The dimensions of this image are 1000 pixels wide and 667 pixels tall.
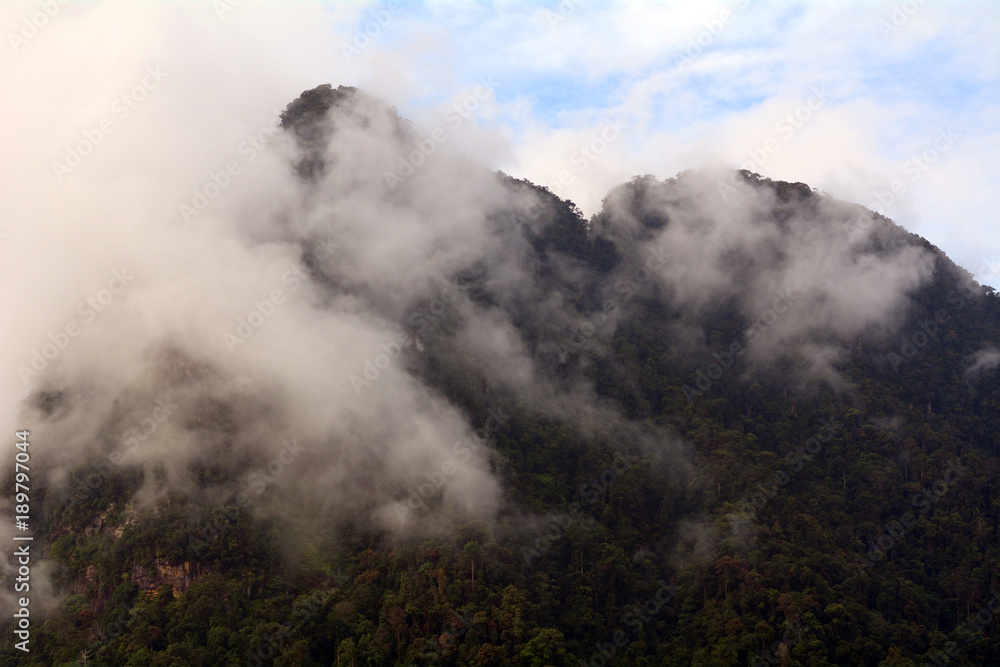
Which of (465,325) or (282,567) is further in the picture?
(465,325)

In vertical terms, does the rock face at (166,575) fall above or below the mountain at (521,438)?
below

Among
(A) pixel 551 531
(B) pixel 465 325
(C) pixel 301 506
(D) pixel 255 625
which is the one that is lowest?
(D) pixel 255 625

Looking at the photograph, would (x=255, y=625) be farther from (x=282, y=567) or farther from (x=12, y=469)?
(x=12, y=469)

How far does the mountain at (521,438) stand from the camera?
81.2m

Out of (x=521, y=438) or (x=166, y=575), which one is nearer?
(x=166, y=575)

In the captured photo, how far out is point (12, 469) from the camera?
321ft

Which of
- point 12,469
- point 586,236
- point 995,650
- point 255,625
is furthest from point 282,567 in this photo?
point 586,236

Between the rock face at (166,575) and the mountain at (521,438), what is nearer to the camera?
the mountain at (521,438)

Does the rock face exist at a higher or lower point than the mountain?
lower

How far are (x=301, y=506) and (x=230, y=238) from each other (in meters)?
32.7

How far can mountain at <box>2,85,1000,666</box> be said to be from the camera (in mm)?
81188

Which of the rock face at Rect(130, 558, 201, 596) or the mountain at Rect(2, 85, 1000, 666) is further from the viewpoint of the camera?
the rock face at Rect(130, 558, 201, 596)

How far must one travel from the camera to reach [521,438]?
102375 millimetres

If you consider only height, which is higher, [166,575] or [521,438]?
[521,438]
